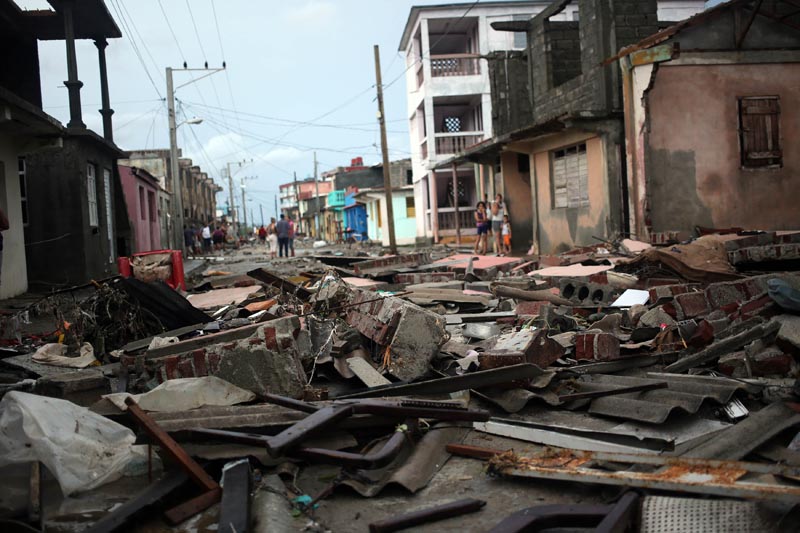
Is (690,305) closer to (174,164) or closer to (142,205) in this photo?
(174,164)

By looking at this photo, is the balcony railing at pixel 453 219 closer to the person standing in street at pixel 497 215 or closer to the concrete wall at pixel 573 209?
the person standing in street at pixel 497 215

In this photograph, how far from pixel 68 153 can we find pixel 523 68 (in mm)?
15408

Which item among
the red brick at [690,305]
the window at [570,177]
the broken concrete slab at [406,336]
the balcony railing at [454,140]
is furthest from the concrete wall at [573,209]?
the balcony railing at [454,140]

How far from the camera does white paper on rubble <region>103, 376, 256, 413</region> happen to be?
4.64 m

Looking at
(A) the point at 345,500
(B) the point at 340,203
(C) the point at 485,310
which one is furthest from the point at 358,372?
(B) the point at 340,203

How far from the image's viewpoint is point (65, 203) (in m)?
15.5

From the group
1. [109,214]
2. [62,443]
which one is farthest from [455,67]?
[62,443]

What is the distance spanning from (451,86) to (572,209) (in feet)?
54.0

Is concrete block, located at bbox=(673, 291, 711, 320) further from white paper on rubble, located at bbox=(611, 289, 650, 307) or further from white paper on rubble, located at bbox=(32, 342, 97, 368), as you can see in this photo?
white paper on rubble, located at bbox=(32, 342, 97, 368)

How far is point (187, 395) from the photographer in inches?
188

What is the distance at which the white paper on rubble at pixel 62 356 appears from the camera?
20.0 ft

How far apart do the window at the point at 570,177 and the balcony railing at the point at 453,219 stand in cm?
1362

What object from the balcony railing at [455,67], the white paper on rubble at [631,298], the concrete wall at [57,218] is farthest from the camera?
the balcony railing at [455,67]

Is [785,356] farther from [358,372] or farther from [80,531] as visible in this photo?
[80,531]
